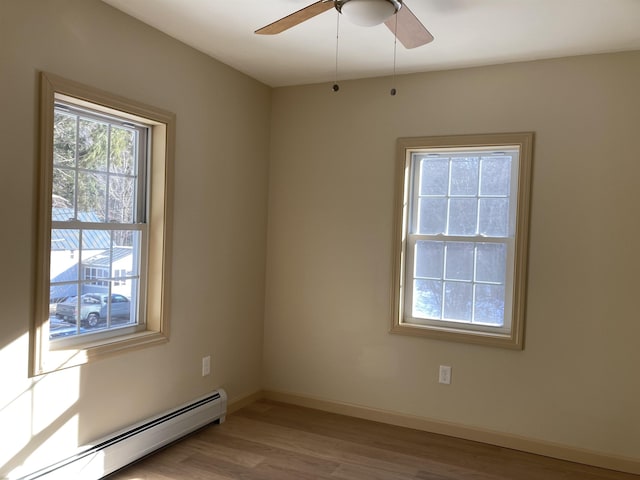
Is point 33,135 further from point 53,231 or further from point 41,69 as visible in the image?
point 53,231

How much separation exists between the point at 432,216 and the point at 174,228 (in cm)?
177

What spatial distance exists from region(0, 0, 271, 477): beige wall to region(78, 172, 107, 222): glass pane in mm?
363

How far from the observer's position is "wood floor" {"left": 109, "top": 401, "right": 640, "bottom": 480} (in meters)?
2.83

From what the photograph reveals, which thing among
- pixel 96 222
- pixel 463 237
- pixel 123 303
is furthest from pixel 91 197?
pixel 463 237

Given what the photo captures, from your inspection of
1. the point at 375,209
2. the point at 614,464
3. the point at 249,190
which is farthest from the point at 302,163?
the point at 614,464

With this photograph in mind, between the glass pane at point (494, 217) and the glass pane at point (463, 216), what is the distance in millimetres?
52

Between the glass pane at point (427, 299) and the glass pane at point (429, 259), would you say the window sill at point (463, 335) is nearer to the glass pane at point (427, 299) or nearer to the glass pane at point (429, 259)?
the glass pane at point (427, 299)

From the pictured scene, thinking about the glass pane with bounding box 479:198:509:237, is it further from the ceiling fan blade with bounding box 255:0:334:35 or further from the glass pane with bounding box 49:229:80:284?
the glass pane with bounding box 49:229:80:284

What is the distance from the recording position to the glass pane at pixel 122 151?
2.83 m

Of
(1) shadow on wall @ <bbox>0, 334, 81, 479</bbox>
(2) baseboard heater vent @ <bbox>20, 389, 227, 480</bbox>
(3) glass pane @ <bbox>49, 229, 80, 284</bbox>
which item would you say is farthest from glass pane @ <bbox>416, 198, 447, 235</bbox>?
(1) shadow on wall @ <bbox>0, 334, 81, 479</bbox>

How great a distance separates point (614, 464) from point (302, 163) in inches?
113

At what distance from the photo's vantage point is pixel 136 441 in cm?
278

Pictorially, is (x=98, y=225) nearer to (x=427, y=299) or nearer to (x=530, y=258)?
(x=427, y=299)

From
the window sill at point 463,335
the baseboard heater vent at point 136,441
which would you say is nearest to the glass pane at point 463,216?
the window sill at point 463,335
